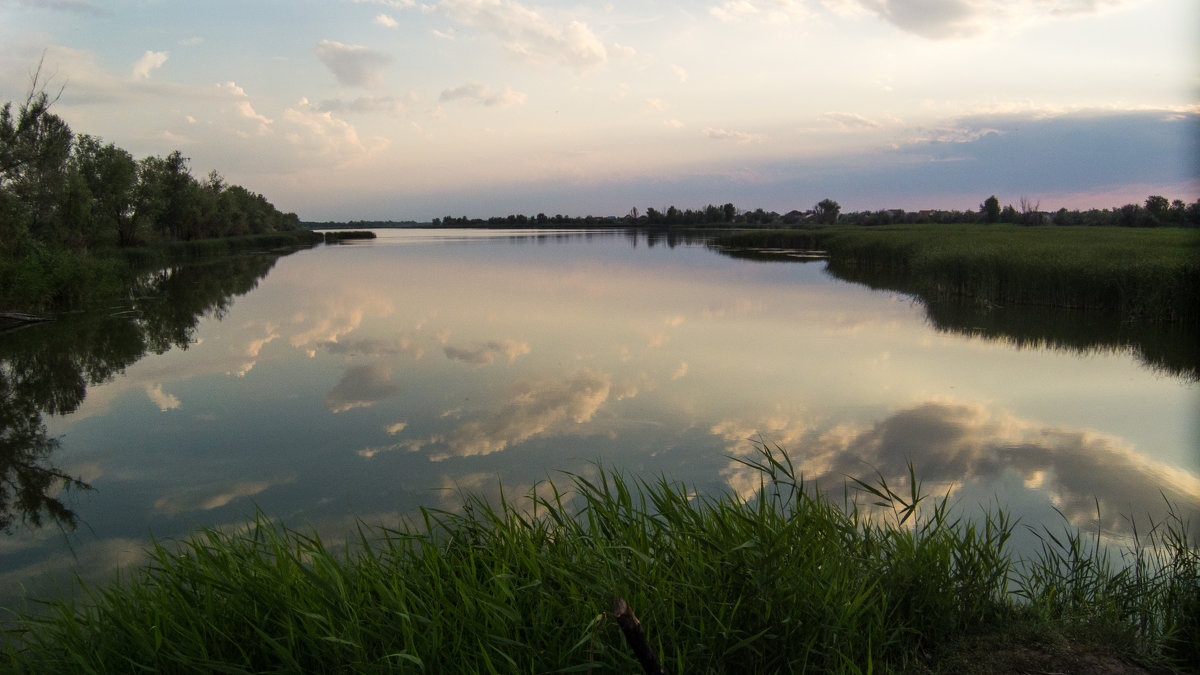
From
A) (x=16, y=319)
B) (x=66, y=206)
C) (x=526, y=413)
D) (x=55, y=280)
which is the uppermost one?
(x=66, y=206)

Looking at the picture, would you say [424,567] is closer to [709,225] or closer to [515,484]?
[515,484]

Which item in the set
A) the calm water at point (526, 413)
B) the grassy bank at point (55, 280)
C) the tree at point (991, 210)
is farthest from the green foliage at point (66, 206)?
the tree at point (991, 210)

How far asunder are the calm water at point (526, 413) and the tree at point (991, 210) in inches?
2042

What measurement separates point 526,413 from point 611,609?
169 inches

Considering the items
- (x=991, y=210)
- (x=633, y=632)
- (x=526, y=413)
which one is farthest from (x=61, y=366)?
(x=991, y=210)

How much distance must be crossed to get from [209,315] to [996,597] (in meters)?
14.9

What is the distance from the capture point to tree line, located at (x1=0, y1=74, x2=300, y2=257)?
16.8 meters

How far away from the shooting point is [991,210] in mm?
57719

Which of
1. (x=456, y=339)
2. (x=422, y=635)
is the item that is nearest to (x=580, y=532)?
(x=422, y=635)

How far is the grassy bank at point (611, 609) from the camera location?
225 centimetres

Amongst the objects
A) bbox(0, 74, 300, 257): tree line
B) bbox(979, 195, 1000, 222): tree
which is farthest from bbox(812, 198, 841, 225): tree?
bbox(0, 74, 300, 257): tree line

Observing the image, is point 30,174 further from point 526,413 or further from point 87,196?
point 526,413

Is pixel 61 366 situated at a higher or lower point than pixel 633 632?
lower

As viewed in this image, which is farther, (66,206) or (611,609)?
(66,206)
